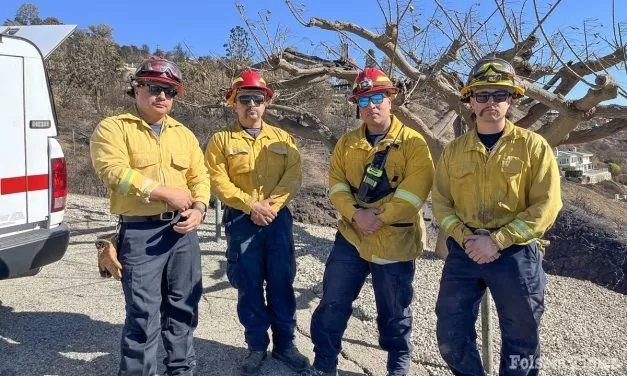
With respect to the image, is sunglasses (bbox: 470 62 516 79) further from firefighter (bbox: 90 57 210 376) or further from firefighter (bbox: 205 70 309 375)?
firefighter (bbox: 90 57 210 376)

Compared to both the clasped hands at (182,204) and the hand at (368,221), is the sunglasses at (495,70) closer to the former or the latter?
the hand at (368,221)

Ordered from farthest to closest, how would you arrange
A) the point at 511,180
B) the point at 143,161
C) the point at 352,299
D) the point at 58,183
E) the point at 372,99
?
the point at 58,183 < the point at 352,299 < the point at 372,99 < the point at 143,161 < the point at 511,180

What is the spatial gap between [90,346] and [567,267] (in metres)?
6.80

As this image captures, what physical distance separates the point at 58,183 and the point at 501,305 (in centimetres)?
311

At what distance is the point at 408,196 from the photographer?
2.98 metres

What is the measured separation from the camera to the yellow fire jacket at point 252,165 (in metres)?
3.31

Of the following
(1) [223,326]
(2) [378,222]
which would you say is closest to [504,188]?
(2) [378,222]

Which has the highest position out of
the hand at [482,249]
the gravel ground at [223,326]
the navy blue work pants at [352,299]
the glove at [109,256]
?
the hand at [482,249]

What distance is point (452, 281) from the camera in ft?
9.12

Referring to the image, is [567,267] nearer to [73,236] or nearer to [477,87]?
[477,87]

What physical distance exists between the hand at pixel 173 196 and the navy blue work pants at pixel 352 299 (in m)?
1.03

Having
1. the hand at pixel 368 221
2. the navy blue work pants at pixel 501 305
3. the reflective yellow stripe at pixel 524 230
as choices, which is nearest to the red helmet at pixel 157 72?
the hand at pixel 368 221

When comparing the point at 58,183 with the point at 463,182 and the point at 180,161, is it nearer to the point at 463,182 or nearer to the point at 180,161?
the point at 180,161

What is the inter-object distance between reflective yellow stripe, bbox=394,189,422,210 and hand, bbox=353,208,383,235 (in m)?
0.15
